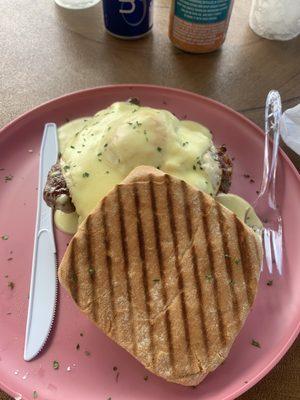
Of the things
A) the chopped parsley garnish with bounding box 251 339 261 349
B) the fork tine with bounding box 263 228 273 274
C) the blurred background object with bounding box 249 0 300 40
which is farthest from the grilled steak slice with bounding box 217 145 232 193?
the blurred background object with bounding box 249 0 300 40

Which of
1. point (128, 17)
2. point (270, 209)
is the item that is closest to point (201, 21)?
point (128, 17)

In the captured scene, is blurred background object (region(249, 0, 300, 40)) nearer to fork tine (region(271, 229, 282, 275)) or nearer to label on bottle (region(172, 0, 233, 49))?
label on bottle (region(172, 0, 233, 49))

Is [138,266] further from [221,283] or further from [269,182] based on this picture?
[269,182]

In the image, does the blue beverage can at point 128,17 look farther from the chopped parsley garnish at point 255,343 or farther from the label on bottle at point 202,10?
the chopped parsley garnish at point 255,343

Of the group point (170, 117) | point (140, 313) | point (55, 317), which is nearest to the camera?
point (140, 313)

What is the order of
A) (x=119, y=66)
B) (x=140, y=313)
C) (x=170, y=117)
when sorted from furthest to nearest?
1. (x=119, y=66)
2. (x=170, y=117)
3. (x=140, y=313)

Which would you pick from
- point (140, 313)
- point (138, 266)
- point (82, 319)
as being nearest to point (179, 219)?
point (138, 266)

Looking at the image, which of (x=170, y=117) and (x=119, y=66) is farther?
(x=119, y=66)
